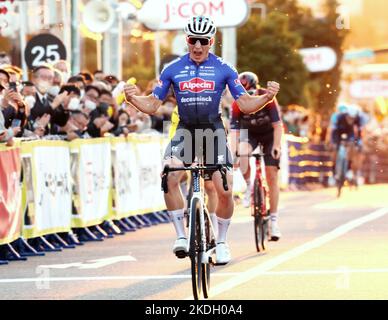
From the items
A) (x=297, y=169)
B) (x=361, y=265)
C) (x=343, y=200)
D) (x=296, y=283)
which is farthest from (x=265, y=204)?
(x=297, y=169)

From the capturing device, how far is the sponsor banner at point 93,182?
A: 730 inches

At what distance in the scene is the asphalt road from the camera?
12250mm

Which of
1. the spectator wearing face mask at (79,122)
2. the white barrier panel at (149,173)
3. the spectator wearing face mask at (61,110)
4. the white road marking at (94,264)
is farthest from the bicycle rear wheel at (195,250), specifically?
the white barrier panel at (149,173)

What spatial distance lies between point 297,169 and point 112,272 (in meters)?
22.9

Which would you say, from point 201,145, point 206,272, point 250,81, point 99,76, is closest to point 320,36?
point 99,76

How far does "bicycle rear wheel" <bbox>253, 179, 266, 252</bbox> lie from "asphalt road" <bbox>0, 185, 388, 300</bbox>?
0.14 m

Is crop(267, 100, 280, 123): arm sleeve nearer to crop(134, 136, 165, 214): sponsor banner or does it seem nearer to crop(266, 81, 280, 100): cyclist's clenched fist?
crop(266, 81, 280, 100): cyclist's clenched fist

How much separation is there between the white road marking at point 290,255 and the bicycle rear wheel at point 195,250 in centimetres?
23

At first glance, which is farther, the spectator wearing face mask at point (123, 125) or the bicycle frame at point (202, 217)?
the spectator wearing face mask at point (123, 125)

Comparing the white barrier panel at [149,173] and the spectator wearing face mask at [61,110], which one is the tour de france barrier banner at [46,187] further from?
the white barrier panel at [149,173]

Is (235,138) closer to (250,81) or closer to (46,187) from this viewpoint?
(250,81)

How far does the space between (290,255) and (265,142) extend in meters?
2.21

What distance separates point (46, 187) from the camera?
1720 centimetres

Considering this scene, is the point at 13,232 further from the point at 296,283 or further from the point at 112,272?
the point at 296,283
